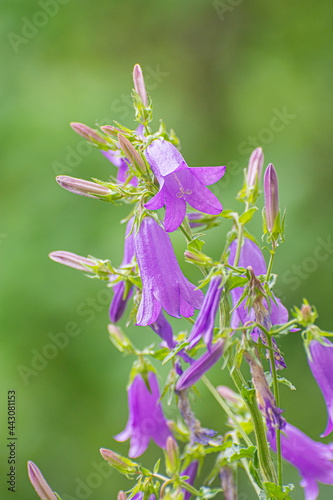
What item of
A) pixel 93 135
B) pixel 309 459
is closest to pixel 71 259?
pixel 93 135

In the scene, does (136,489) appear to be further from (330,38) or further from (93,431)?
(330,38)

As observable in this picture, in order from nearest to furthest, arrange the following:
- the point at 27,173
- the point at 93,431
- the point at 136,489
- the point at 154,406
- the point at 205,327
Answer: the point at 205,327, the point at 136,489, the point at 154,406, the point at 93,431, the point at 27,173

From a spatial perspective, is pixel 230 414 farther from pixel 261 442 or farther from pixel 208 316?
pixel 208 316

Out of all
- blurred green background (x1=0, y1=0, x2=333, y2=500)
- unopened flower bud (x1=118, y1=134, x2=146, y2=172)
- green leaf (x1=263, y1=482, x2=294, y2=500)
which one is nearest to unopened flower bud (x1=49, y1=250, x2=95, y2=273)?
unopened flower bud (x1=118, y1=134, x2=146, y2=172)

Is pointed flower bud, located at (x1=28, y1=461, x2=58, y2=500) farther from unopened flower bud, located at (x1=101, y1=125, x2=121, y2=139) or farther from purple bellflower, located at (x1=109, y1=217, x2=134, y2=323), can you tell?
unopened flower bud, located at (x1=101, y1=125, x2=121, y2=139)

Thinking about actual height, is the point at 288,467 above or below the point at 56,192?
below

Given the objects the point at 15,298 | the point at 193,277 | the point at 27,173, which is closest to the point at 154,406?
the point at 193,277

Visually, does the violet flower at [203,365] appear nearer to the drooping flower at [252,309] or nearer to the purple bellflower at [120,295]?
the drooping flower at [252,309]

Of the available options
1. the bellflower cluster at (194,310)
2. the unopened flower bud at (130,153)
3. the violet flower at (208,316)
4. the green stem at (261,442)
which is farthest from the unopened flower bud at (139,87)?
the green stem at (261,442)

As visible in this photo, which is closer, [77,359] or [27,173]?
[77,359]
